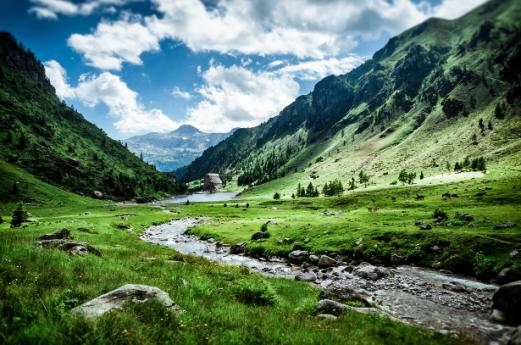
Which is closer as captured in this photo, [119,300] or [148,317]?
[148,317]

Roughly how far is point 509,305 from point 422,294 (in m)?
6.59

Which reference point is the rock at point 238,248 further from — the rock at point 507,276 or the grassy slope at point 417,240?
the rock at point 507,276

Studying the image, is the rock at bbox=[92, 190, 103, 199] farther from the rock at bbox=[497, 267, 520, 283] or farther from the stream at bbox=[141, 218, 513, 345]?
the rock at bbox=[497, 267, 520, 283]

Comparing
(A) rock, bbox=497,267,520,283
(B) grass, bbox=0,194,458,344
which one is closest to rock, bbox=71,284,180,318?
(B) grass, bbox=0,194,458,344

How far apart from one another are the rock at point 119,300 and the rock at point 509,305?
1844 centimetres

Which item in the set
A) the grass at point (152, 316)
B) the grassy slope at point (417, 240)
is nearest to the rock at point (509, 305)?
the grass at point (152, 316)

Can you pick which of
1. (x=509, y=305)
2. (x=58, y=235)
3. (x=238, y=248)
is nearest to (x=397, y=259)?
(x=509, y=305)

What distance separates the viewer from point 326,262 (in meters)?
36.5

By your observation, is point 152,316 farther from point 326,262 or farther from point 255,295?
point 326,262

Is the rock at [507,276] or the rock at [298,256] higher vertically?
the rock at [507,276]

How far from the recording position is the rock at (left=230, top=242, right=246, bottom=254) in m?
49.2

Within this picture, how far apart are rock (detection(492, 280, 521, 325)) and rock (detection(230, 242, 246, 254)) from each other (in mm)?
35102

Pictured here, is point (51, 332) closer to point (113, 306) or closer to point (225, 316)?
point (113, 306)

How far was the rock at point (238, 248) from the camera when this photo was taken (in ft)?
162
